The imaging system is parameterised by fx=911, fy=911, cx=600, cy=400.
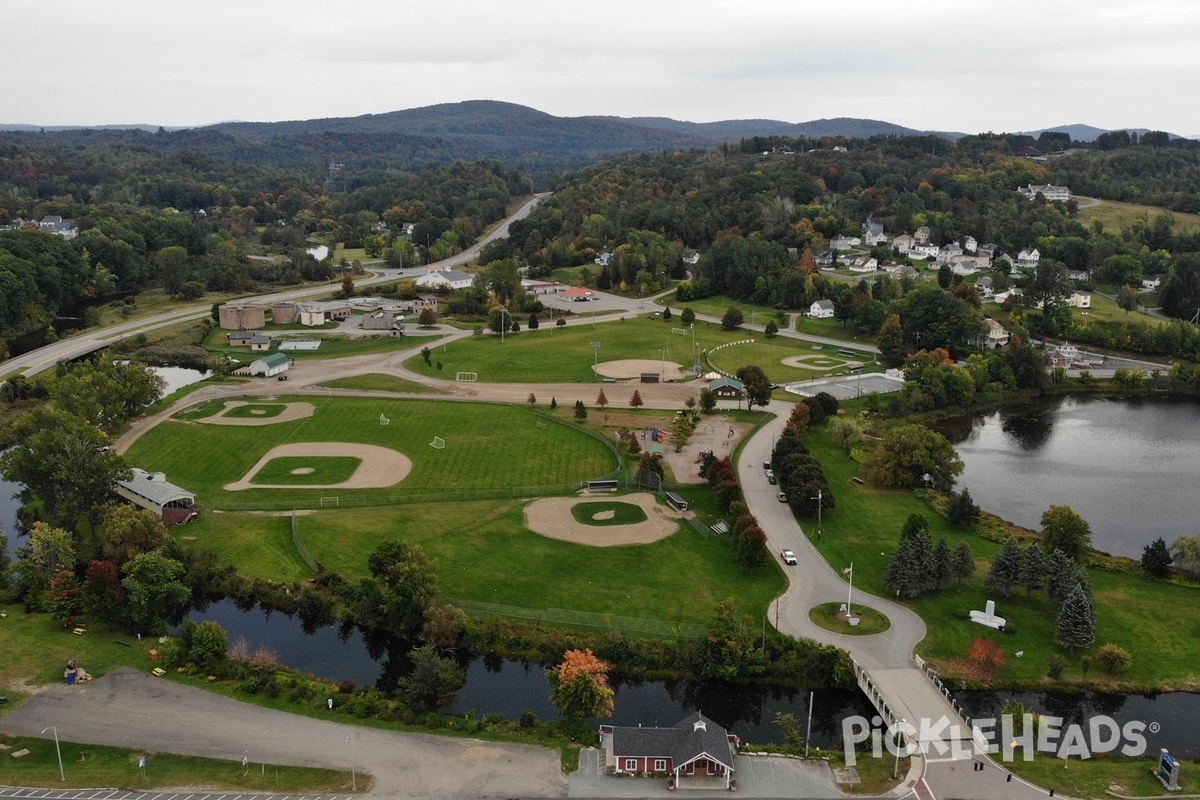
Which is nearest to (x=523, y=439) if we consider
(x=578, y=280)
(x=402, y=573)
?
(x=402, y=573)

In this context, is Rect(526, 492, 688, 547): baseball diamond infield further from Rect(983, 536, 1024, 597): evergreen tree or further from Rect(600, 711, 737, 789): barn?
Rect(600, 711, 737, 789): barn

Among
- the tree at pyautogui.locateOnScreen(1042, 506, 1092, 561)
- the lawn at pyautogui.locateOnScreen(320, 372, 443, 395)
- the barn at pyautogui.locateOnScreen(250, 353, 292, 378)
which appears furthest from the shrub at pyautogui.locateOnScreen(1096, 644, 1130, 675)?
the barn at pyautogui.locateOnScreen(250, 353, 292, 378)

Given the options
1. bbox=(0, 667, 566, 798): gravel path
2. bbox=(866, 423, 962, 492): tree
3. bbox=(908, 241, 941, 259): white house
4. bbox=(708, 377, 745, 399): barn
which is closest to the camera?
bbox=(0, 667, 566, 798): gravel path

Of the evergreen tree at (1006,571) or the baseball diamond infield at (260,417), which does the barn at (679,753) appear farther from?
the baseball diamond infield at (260,417)

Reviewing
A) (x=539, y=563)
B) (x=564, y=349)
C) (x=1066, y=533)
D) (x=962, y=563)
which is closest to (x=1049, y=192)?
(x=564, y=349)

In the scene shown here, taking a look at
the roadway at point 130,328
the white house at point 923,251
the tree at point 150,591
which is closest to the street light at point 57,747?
the tree at point 150,591

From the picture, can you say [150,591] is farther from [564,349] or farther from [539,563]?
[564,349]
